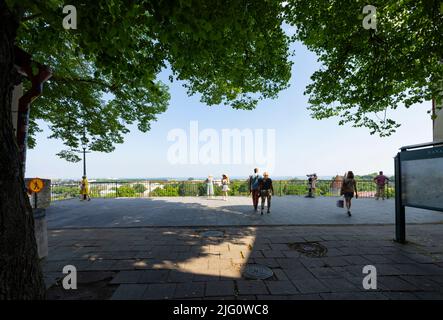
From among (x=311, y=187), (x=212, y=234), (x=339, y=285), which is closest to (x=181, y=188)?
(x=311, y=187)

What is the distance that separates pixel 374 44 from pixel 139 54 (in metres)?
6.96

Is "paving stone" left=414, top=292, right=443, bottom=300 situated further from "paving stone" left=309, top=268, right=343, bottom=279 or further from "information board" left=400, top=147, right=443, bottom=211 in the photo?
"information board" left=400, top=147, right=443, bottom=211

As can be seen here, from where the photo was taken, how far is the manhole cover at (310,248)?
465 cm

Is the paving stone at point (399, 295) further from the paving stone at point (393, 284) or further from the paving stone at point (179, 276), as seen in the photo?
the paving stone at point (179, 276)

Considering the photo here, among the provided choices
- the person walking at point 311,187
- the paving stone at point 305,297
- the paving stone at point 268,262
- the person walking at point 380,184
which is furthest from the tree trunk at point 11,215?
the person walking at point 380,184

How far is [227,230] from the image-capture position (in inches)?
261

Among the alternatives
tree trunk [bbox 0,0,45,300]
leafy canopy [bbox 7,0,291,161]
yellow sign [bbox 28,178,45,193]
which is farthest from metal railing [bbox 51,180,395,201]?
tree trunk [bbox 0,0,45,300]

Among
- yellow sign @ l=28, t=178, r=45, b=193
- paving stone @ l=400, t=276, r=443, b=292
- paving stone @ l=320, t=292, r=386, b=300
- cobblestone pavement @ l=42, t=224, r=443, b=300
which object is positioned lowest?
cobblestone pavement @ l=42, t=224, r=443, b=300

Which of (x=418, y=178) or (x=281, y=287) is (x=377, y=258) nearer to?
(x=418, y=178)

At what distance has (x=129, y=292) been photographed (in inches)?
124

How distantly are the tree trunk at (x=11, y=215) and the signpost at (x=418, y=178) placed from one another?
23.4 ft

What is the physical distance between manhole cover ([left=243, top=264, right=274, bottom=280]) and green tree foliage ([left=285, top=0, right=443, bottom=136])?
6596 mm

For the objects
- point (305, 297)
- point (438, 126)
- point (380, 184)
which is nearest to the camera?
point (305, 297)

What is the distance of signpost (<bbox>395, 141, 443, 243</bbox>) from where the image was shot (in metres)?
4.59
